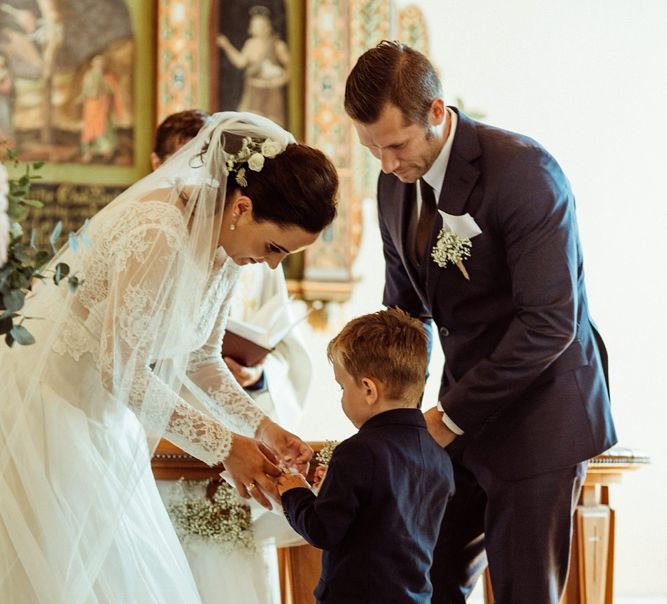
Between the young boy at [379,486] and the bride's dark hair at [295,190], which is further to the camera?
the bride's dark hair at [295,190]

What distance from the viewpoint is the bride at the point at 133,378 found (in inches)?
112

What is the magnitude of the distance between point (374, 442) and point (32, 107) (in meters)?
4.97

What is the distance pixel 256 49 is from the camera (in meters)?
7.26

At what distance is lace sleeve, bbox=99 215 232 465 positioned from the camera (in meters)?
2.88

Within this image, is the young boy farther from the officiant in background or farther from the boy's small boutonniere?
the officiant in background

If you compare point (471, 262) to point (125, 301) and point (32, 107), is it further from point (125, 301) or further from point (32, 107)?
point (32, 107)

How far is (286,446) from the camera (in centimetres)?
319

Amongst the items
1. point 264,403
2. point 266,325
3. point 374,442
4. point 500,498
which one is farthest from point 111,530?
point 266,325

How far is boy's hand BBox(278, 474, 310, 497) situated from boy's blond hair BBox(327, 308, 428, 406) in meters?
0.33

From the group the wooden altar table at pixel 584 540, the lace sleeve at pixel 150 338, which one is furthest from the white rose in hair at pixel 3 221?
the wooden altar table at pixel 584 540

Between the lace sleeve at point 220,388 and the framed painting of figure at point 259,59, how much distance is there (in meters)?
3.93

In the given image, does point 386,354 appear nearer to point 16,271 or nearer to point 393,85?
point 393,85

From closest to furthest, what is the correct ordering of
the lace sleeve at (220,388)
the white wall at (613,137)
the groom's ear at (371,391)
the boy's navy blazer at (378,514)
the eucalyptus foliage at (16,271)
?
the eucalyptus foliage at (16,271) → the boy's navy blazer at (378,514) → the groom's ear at (371,391) → the lace sleeve at (220,388) → the white wall at (613,137)

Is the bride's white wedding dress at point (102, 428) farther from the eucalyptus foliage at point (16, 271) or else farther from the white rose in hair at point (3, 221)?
the white rose in hair at point (3, 221)
